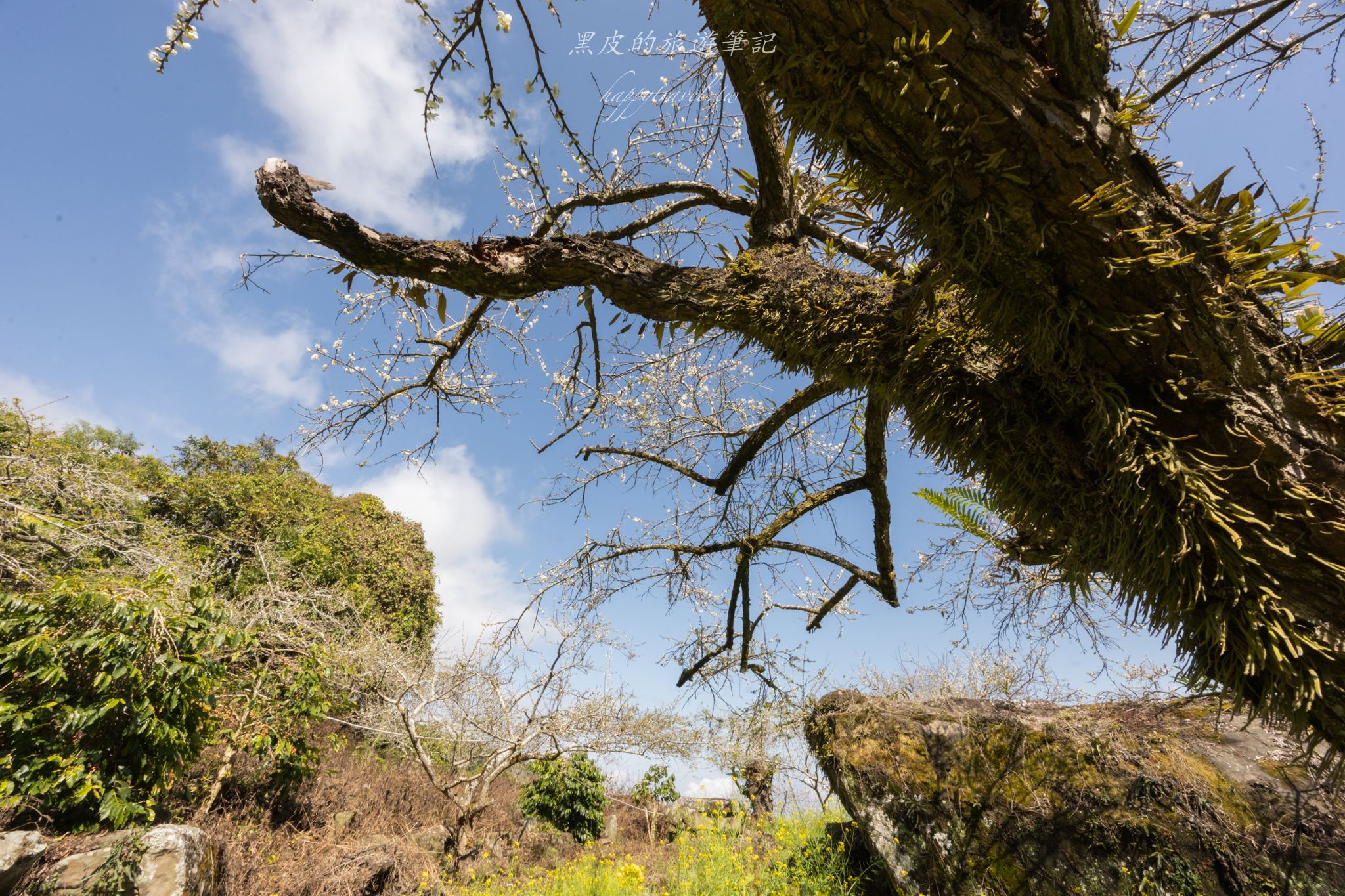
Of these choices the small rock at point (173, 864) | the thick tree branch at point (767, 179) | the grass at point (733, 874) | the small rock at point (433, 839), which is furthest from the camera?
the small rock at point (433, 839)

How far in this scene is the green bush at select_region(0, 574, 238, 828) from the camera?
473cm

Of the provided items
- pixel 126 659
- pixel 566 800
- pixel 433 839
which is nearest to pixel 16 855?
pixel 126 659

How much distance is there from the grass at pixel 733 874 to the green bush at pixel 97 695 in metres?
2.80

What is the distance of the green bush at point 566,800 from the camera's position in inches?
441

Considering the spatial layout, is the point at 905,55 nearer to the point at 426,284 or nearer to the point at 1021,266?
the point at 1021,266

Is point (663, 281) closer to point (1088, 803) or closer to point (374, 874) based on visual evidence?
point (1088, 803)

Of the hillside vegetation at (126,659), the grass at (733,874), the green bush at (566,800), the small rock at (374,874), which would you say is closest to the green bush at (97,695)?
the hillside vegetation at (126,659)

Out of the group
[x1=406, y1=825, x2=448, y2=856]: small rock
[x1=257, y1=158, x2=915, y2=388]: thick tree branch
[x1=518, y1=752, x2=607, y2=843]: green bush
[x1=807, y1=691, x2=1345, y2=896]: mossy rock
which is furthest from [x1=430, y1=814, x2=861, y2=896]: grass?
[x1=518, y1=752, x2=607, y2=843]: green bush

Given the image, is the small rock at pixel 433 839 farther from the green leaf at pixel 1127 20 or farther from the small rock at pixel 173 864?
the green leaf at pixel 1127 20

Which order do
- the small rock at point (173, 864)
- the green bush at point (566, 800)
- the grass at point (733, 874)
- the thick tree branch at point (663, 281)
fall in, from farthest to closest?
the green bush at point (566, 800) < the small rock at point (173, 864) < the grass at point (733, 874) < the thick tree branch at point (663, 281)

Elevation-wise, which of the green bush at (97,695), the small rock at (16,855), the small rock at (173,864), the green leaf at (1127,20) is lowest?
the small rock at (173,864)

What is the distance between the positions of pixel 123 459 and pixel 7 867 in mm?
12816

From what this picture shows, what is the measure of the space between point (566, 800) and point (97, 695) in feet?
27.7

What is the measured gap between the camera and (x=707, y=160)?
179 inches
